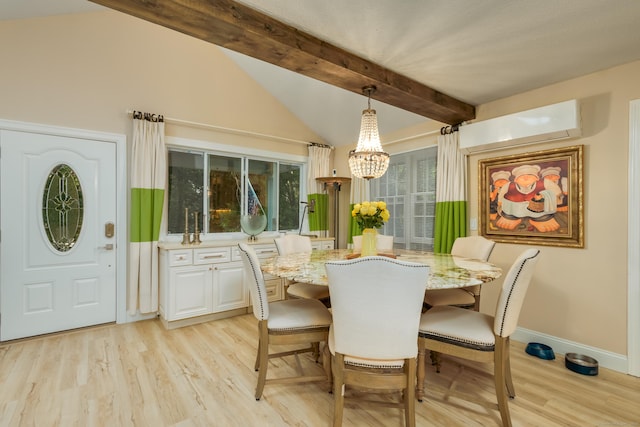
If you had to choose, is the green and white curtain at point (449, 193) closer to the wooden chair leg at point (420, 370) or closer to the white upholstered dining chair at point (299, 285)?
the white upholstered dining chair at point (299, 285)

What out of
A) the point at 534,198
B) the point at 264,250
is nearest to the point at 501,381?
the point at 534,198

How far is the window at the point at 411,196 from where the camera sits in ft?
12.1

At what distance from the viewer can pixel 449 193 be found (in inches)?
130

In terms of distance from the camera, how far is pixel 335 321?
156cm

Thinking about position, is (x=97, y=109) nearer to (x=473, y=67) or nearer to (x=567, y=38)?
(x=473, y=67)

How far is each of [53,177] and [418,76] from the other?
3.61 metres

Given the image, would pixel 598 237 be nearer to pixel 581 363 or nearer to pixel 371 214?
pixel 581 363

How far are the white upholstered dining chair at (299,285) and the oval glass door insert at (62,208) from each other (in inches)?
82.5

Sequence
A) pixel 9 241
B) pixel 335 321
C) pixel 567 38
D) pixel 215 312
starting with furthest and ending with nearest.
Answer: pixel 215 312 < pixel 9 241 < pixel 567 38 < pixel 335 321

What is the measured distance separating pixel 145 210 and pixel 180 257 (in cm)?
67

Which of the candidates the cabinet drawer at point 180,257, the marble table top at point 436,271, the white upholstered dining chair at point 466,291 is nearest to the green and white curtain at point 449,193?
the white upholstered dining chair at point 466,291

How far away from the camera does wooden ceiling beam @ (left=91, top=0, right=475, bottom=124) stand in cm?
158

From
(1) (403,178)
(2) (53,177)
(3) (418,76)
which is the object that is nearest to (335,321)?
(3) (418,76)

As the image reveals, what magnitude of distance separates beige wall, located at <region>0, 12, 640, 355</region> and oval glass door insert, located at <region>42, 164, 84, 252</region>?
1.74 ft
